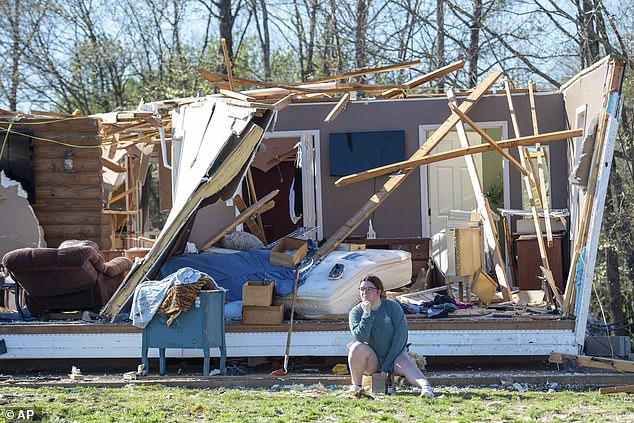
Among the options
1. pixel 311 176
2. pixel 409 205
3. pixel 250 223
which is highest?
pixel 311 176

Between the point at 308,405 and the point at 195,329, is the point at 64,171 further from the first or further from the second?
the point at 308,405

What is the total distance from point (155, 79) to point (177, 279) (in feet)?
53.1

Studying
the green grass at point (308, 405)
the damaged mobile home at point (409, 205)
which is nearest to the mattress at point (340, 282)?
the damaged mobile home at point (409, 205)

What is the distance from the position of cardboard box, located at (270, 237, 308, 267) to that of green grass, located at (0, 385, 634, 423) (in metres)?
1.98

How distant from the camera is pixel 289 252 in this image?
928 centimetres

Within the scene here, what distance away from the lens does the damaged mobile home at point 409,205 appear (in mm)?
8453

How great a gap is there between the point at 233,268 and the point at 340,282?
1.23 metres

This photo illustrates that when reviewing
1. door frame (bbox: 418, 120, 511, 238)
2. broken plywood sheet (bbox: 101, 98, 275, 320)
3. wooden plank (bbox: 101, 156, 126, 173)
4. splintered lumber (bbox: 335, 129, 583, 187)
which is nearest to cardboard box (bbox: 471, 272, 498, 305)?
splintered lumber (bbox: 335, 129, 583, 187)

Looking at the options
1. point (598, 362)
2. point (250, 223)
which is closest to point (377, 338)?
point (598, 362)

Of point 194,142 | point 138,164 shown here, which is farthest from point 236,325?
point 138,164

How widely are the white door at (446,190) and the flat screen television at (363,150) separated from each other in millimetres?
528

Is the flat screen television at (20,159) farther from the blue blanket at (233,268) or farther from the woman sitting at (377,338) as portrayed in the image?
the woman sitting at (377,338)

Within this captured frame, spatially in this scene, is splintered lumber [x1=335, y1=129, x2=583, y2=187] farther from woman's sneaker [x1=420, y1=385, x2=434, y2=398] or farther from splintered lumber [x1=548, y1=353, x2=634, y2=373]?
woman's sneaker [x1=420, y1=385, x2=434, y2=398]

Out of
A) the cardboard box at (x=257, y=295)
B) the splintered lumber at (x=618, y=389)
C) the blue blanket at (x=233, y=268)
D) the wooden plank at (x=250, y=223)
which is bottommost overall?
the splintered lumber at (x=618, y=389)
